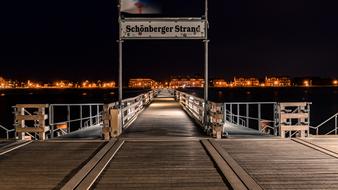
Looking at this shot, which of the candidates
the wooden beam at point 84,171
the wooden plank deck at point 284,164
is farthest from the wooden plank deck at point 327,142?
the wooden beam at point 84,171

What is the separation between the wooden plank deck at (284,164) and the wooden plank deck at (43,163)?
354 centimetres

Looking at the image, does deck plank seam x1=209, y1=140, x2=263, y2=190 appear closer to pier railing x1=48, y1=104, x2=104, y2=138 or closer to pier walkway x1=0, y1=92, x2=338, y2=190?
pier walkway x1=0, y1=92, x2=338, y2=190

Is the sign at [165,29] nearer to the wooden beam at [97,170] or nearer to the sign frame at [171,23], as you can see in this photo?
the sign frame at [171,23]

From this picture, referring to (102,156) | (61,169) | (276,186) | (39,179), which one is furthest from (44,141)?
(276,186)

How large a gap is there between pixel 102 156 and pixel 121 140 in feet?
9.24

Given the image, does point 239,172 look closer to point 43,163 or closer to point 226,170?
point 226,170

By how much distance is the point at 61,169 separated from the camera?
28.8 feet

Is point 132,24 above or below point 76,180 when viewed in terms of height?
above

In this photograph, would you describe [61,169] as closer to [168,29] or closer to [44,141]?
[44,141]

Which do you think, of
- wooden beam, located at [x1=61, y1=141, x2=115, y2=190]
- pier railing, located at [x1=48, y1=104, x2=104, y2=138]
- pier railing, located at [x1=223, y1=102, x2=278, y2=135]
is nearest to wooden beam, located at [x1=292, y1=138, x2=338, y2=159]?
pier railing, located at [x1=223, y1=102, x2=278, y2=135]

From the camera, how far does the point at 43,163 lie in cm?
945

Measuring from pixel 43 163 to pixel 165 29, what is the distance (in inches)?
293

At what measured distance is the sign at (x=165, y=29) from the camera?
15312 mm

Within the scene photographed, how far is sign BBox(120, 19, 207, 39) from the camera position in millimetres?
15312
